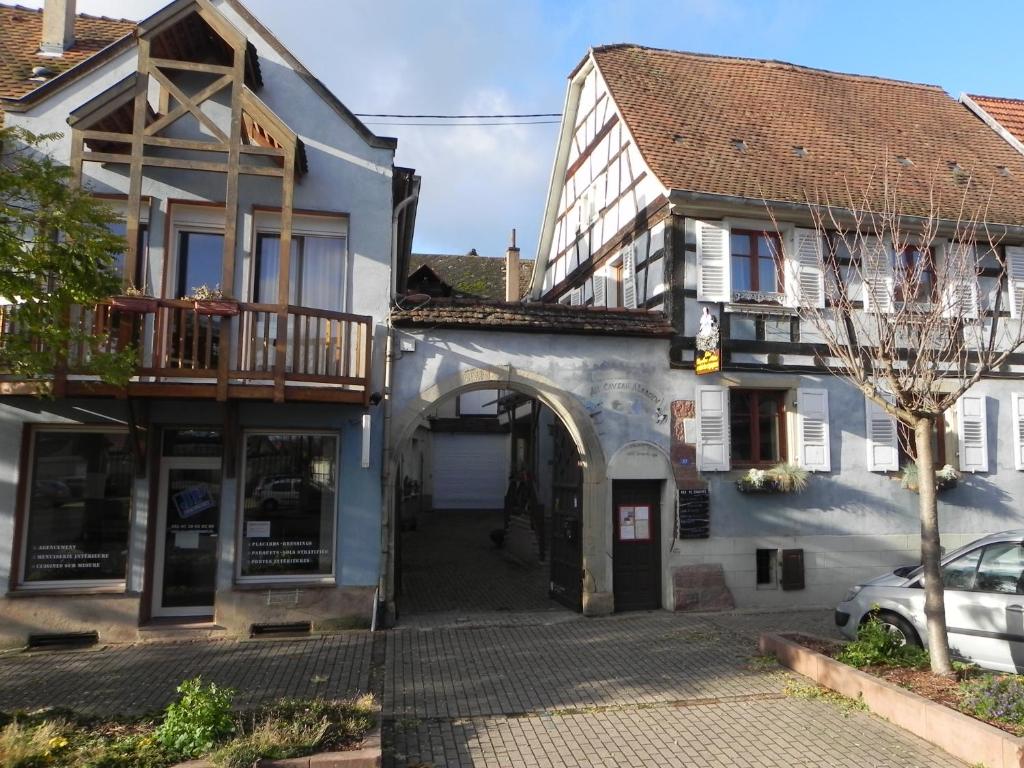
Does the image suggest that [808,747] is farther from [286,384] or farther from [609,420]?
[286,384]

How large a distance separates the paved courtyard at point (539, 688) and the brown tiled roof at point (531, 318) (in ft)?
13.8

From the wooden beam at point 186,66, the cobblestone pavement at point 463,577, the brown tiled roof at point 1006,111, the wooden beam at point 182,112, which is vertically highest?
the brown tiled roof at point 1006,111

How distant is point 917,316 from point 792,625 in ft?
16.2

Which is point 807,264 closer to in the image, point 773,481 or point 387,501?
point 773,481

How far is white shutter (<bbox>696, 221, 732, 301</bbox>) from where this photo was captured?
1209cm

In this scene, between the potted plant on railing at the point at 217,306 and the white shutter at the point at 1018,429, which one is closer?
the potted plant on railing at the point at 217,306

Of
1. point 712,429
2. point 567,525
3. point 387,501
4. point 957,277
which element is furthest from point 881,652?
point 387,501

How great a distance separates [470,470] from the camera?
94.0ft

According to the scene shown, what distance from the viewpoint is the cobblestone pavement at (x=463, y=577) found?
12.1 metres

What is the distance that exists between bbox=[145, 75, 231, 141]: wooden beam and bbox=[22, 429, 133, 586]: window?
394 centimetres

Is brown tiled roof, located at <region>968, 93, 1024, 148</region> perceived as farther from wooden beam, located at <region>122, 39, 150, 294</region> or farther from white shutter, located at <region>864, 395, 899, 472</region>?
wooden beam, located at <region>122, 39, 150, 294</region>

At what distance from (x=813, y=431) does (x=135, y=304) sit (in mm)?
9941

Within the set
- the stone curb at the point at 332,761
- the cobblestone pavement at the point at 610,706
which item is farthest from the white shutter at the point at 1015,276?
the stone curb at the point at 332,761

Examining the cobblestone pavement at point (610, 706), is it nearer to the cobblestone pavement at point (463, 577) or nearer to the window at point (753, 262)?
the cobblestone pavement at point (463, 577)
